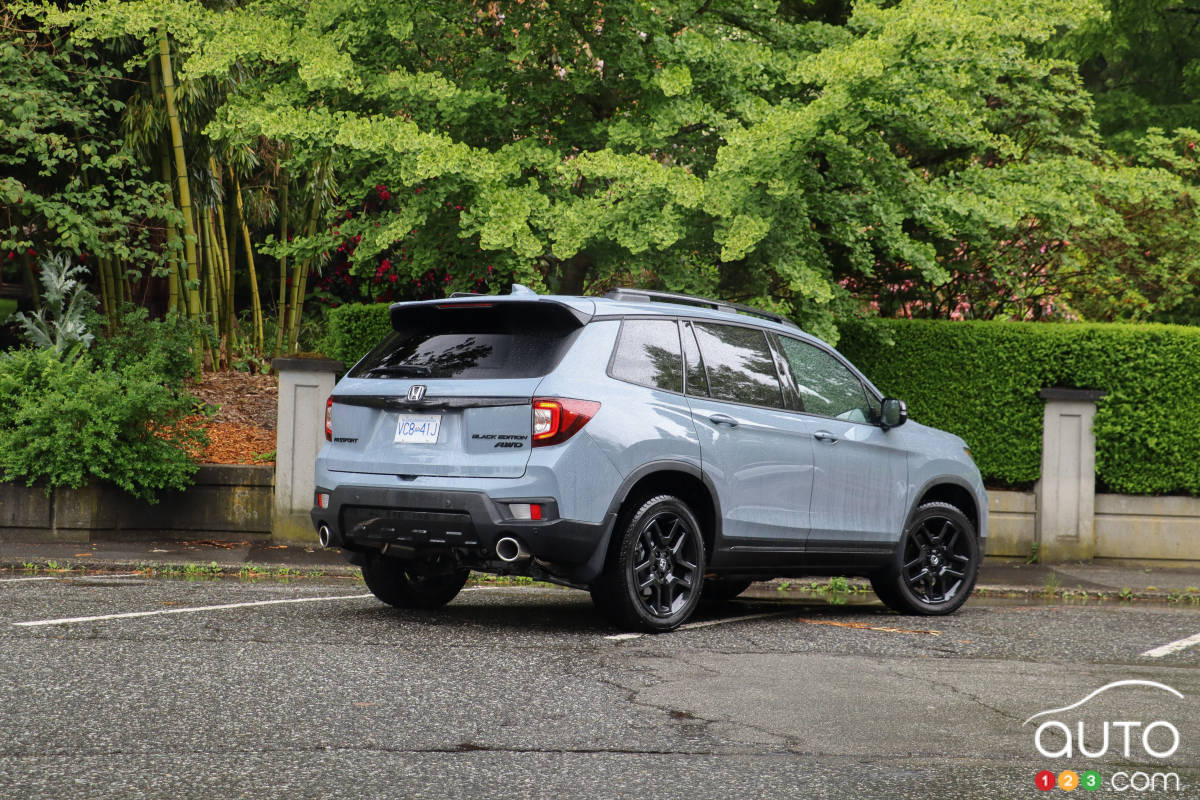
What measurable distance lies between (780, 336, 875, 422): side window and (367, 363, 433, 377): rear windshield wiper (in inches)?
89.7

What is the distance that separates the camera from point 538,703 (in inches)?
215

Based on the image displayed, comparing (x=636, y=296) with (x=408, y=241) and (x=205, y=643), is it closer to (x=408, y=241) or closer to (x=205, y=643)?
(x=205, y=643)

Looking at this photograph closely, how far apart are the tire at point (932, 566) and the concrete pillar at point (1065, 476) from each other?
3818 mm

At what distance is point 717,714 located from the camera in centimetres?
538

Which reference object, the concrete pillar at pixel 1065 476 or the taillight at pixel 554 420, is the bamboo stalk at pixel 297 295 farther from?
the taillight at pixel 554 420

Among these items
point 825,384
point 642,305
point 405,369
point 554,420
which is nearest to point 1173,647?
point 825,384

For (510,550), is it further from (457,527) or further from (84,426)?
(84,426)

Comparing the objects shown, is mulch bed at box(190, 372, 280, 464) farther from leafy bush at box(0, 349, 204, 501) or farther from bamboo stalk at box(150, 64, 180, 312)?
bamboo stalk at box(150, 64, 180, 312)

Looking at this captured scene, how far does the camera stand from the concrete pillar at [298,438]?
12.2 metres

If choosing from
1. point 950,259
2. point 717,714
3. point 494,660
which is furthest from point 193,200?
point 717,714

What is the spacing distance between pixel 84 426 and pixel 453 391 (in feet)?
18.2

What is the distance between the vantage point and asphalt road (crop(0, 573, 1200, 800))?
4379mm

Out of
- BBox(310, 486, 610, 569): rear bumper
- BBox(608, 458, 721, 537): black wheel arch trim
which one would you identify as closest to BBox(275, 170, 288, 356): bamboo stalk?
BBox(310, 486, 610, 569): rear bumper

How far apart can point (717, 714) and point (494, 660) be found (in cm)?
140
